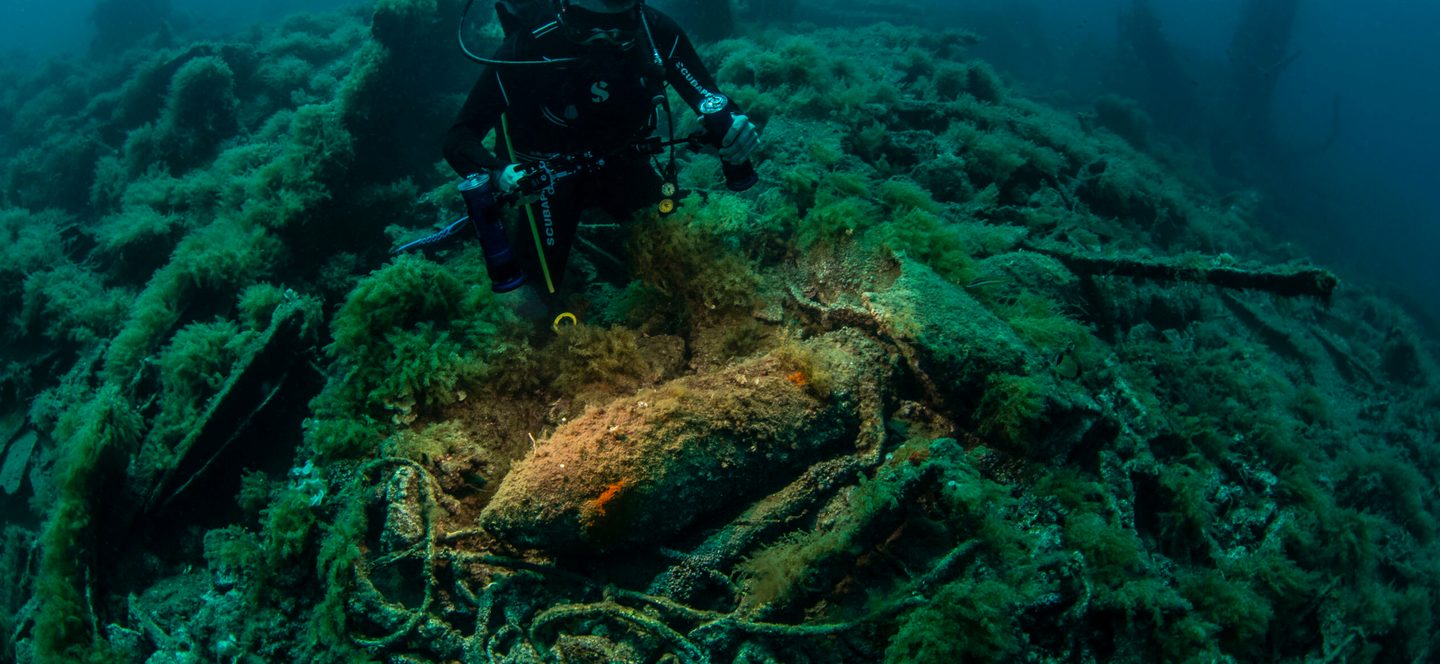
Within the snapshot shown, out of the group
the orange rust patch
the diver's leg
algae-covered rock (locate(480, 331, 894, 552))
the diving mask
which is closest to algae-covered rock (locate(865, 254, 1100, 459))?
algae-covered rock (locate(480, 331, 894, 552))

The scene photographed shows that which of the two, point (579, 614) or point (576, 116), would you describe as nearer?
point (579, 614)


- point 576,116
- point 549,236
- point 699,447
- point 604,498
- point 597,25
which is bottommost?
point 604,498

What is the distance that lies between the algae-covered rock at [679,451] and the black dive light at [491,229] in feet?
3.26

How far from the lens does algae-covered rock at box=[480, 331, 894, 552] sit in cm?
269

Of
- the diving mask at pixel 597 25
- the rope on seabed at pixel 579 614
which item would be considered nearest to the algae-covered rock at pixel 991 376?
the rope on seabed at pixel 579 614

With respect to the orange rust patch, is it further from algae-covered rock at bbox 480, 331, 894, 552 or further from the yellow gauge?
the yellow gauge

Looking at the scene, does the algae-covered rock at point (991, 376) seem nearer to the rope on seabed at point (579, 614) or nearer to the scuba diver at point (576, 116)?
the rope on seabed at point (579, 614)

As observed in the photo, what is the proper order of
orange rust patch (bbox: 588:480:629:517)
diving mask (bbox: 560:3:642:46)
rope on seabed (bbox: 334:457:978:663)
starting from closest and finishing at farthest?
rope on seabed (bbox: 334:457:978:663), orange rust patch (bbox: 588:480:629:517), diving mask (bbox: 560:3:642:46)

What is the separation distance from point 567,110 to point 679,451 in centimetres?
260

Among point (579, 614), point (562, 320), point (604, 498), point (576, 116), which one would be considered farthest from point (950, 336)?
point (576, 116)

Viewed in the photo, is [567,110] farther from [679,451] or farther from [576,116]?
[679,451]

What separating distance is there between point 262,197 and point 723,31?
10365 mm

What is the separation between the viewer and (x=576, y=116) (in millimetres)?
4066

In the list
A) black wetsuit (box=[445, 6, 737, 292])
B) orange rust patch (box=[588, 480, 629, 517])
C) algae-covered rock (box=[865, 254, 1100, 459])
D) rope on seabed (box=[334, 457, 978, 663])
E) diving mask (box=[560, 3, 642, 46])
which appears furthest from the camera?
black wetsuit (box=[445, 6, 737, 292])
